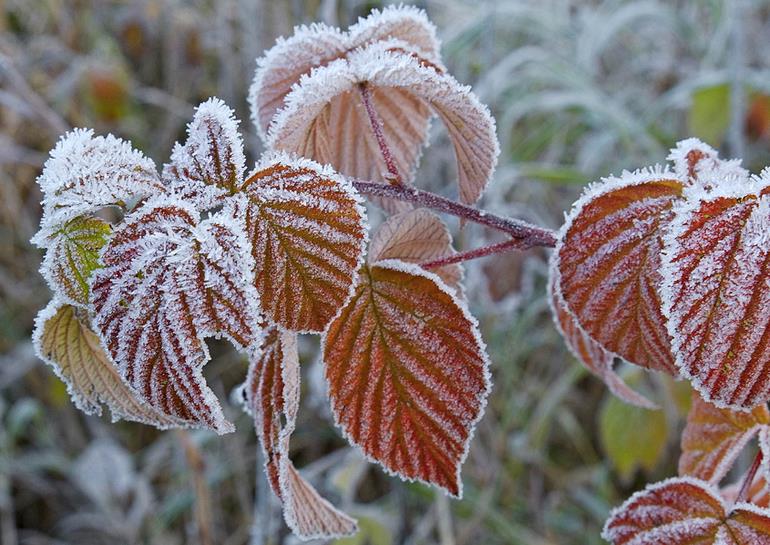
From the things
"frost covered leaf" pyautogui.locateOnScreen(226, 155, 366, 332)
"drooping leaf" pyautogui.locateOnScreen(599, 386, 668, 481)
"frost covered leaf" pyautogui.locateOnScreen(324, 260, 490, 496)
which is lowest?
"frost covered leaf" pyautogui.locateOnScreen(324, 260, 490, 496)

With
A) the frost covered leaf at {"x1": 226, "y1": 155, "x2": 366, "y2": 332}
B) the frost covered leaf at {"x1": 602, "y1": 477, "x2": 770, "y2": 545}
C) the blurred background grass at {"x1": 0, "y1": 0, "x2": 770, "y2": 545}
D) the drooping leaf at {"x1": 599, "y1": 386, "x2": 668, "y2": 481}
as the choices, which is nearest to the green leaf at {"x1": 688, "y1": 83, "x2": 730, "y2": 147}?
the blurred background grass at {"x1": 0, "y1": 0, "x2": 770, "y2": 545}

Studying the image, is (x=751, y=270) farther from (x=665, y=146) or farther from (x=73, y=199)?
(x=665, y=146)

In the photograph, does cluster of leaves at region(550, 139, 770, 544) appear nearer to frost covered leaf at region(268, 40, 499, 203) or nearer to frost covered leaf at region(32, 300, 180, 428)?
frost covered leaf at region(268, 40, 499, 203)

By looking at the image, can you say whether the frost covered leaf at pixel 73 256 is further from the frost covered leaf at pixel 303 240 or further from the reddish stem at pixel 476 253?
the reddish stem at pixel 476 253

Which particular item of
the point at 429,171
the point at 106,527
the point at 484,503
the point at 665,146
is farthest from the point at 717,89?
the point at 106,527

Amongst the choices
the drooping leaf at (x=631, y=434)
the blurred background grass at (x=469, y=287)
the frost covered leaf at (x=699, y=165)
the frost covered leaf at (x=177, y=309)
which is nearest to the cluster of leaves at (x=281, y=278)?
the frost covered leaf at (x=177, y=309)
